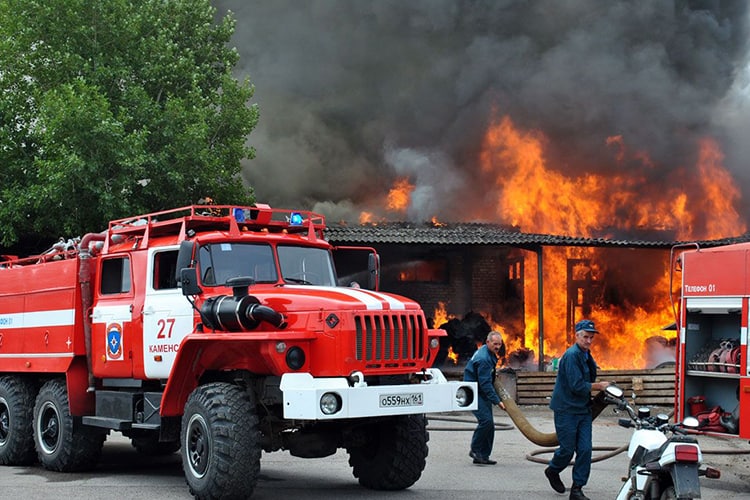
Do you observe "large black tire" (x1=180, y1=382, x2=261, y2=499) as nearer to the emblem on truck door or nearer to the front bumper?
the front bumper

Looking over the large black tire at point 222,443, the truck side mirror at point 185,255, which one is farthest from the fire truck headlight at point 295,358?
the truck side mirror at point 185,255

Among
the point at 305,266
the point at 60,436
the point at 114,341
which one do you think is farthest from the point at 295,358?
the point at 60,436

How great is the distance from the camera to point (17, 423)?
39.0ft

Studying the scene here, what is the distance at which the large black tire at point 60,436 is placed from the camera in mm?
11008

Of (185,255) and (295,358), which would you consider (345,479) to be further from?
(185,255)

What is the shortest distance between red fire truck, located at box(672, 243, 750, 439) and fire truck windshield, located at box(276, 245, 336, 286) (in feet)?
13.9

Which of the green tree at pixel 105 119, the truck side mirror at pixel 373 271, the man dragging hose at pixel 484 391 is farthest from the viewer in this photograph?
the green tree at pixel 105 119

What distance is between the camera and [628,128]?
29734 mm

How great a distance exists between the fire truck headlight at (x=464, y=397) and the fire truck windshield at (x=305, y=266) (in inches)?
74.3

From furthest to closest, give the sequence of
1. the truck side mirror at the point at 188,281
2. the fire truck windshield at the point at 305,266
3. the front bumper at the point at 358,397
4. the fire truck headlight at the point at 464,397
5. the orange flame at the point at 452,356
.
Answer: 1. the orange flame at the point at 452,356
2. the fire truck windshield at the point at 305,266
3. the fire truck headlight at the point at 464,397
4. the truck side mirror at the point at 188,281
5. the front bumper at the point at 358,397

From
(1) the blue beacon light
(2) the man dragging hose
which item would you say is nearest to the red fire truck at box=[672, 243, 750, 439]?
(2) the man dragging hose

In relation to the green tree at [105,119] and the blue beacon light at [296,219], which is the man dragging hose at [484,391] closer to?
the blue beacon light at [296,219]

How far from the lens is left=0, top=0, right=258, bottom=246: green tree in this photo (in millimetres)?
18594

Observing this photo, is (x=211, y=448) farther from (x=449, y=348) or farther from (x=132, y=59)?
(x=449, y=348)
